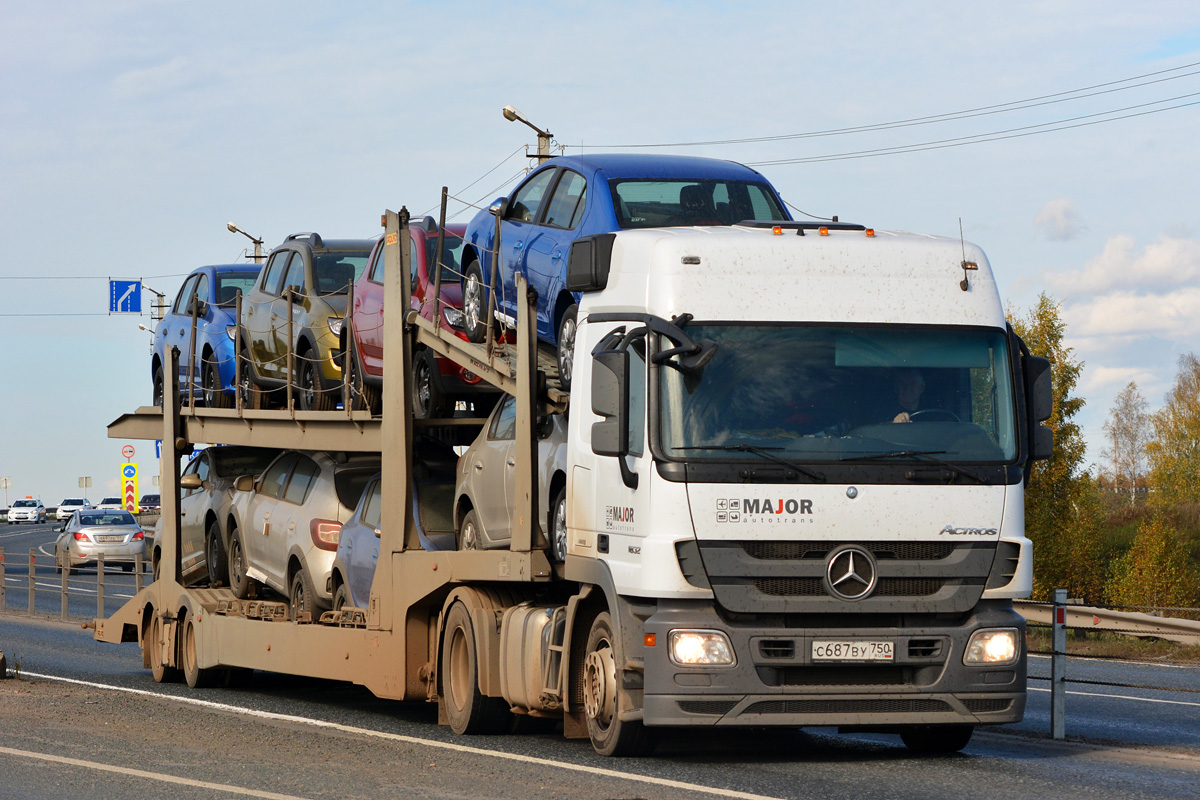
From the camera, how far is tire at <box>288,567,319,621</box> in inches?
537

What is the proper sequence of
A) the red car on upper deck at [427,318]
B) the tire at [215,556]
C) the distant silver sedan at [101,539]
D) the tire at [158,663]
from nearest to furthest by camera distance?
the red car on upper deck at [427,318] < the tire at [215,556] < the tire at [158,663] < the distant silver sedan at [101,539]

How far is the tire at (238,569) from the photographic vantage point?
15.5 m

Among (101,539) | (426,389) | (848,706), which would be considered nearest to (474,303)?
(426,389)

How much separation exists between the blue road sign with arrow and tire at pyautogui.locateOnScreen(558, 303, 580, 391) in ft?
119

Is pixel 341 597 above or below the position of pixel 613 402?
below

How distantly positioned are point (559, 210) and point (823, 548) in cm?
355

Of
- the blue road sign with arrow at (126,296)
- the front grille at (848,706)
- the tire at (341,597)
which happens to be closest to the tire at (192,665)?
the tire at (341,597)

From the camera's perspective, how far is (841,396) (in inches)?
340

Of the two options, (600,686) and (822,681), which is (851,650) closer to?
(822,681)

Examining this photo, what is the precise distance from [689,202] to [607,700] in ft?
11.5

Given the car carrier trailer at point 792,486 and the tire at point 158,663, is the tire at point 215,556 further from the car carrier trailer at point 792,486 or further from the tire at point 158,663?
the car carrier trailer at point 792,486

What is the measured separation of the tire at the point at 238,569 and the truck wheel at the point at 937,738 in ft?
24.9

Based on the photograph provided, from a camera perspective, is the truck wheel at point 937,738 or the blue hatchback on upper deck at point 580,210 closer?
the truck wheel at point 937,738

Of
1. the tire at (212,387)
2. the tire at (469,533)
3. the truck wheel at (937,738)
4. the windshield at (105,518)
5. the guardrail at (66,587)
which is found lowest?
the guardrail at (66,587)
